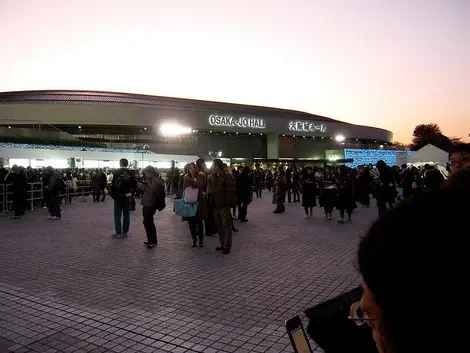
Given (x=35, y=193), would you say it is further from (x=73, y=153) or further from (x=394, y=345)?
(x=394, y=345)

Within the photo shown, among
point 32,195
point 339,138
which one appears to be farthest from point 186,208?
point 339,138

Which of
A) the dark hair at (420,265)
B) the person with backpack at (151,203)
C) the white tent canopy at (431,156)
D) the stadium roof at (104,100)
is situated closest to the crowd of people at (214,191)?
the person with backpack at (151,203)

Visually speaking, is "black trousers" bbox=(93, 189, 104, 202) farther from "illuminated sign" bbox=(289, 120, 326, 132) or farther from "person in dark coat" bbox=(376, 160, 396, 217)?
"illuminated sign" bbox=(289, 120, 326, 132)

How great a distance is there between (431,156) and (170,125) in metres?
30.1

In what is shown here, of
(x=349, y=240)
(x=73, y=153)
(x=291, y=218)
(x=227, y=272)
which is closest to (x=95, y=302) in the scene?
(x=227, y=272)

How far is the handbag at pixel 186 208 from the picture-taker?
7707 mm

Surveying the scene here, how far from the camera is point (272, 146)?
181ft

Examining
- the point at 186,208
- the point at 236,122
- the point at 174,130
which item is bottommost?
the point at 186,208

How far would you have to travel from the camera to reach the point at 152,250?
7.75 metres

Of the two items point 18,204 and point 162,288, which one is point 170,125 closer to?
point 18,204

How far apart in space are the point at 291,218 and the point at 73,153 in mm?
15781

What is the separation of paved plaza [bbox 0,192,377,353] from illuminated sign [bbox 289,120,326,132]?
47.1 m

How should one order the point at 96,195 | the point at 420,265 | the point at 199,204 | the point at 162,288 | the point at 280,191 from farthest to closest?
the point at 96,195 → the point at 280,191 → the point at 199,204 → the point at 162,288 → the point at 420,265

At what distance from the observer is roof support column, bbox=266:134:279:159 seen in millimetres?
55094
